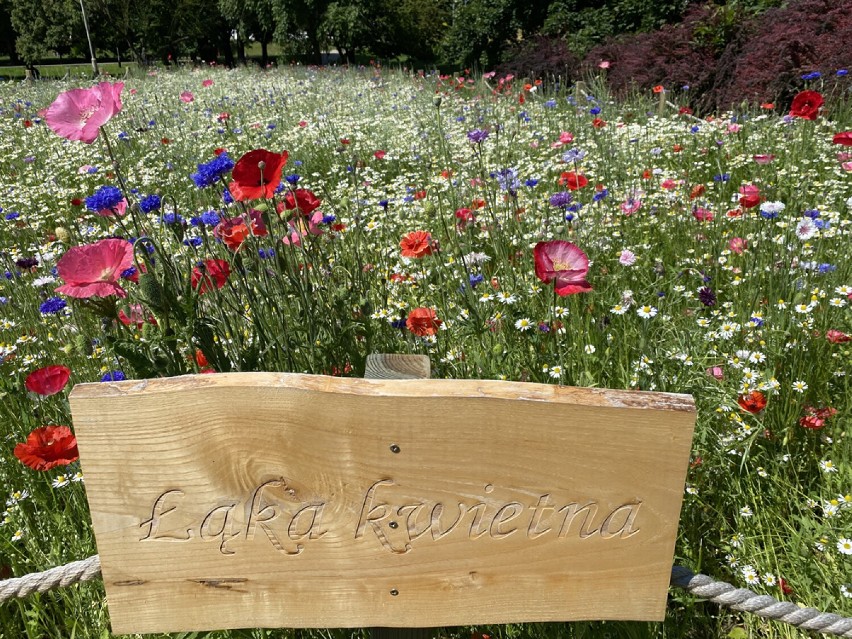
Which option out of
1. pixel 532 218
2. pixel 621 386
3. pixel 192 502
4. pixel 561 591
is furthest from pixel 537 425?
pixel 532 218

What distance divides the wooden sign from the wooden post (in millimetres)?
186

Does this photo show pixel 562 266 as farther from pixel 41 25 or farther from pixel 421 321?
pixel 41 25

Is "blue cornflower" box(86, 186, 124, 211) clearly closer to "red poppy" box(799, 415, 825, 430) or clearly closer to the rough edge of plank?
the rough edge of plank

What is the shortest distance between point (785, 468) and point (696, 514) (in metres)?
0.24

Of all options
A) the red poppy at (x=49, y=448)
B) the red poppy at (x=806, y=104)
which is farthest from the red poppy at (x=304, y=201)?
the red poppy at (x=806, y=104)

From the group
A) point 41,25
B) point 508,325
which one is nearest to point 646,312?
point 508,325

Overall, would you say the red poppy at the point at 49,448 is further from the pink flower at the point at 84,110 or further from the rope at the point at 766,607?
the rope at the point at 766,607

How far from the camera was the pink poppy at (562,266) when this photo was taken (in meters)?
1.35

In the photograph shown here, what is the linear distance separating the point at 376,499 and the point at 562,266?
688 millimetres

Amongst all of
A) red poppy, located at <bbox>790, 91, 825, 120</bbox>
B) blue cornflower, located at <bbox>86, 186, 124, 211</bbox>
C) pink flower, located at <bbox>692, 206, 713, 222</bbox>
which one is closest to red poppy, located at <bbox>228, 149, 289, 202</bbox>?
blue cornflower, located at <bbox>86, 186, 124, 211</bbox>

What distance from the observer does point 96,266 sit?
1235 mm

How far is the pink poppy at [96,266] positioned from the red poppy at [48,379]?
46 cm

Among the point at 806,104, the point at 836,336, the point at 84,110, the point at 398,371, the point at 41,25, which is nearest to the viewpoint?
the point at 398,371

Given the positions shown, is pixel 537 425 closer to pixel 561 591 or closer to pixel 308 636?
pixel 561 591
